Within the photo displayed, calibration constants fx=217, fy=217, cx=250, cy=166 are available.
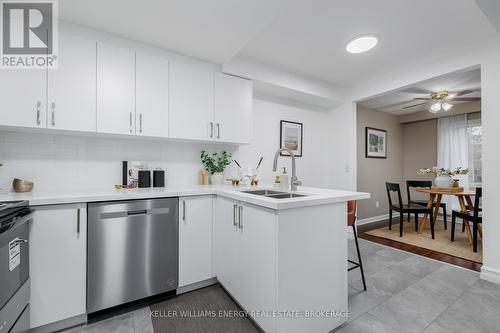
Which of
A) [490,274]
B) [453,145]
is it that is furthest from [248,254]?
[453,145]

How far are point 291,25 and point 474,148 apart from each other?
4.90m

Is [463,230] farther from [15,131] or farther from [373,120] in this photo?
[15,131]

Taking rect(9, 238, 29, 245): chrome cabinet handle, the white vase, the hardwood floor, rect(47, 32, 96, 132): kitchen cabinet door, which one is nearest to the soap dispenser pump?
rect(47, 32, 96, 132): kitchen cabinet door

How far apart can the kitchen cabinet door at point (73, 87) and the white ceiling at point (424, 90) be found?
12.1 feet

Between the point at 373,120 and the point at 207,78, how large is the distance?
391 centimetres

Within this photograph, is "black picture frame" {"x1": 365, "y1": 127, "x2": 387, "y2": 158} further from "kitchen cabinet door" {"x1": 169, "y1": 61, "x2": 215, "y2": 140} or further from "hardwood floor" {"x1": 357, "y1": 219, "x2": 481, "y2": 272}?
"kitchen cabinet door" {"x1": 169, "y1": 61, "x2": 215, "y2": 140}

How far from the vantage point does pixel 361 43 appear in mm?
2322

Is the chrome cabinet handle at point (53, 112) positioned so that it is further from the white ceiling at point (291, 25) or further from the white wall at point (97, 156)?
the white ceiling at point (291, 25)

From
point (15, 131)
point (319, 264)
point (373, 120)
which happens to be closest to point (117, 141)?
point (15, 131)

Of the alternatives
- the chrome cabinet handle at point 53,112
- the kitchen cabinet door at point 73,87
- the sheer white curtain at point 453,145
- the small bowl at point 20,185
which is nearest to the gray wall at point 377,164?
the sheer white curtain at point 453,145

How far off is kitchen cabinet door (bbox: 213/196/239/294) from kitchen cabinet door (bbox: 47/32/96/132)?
132 centimetres

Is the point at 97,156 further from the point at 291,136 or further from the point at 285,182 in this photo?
the point at 291,136

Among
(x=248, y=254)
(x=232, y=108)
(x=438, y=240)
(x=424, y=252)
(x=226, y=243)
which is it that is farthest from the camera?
(x=438, y=240)

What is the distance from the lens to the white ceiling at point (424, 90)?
3.04 metres
